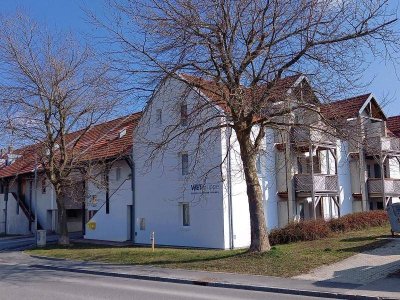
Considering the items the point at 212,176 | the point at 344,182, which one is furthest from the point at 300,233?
the point at 344,182

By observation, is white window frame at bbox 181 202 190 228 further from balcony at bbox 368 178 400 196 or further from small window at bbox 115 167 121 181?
balcony at bbox 368 178 400 196

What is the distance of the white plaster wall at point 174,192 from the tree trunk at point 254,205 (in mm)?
4925

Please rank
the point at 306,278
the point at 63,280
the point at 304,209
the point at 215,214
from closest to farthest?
the point at 306,278 → the point at 63,280 → the point at 215,214 → the point at 304,209

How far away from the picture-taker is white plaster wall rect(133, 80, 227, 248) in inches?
960

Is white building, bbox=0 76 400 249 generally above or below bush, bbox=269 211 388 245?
above

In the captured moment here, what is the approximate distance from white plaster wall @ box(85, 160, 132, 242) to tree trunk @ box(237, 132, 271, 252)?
12926 millimetres

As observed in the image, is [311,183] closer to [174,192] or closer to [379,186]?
[379,186]

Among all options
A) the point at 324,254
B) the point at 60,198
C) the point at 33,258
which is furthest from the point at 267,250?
the point at 60,198

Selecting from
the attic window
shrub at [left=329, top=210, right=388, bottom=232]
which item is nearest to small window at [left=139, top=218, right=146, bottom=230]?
the attic window

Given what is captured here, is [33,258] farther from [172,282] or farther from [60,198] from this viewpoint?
[172,282]

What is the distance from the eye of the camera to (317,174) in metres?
27.9

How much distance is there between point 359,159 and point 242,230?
465 inches

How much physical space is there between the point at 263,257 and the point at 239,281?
336 centimetres

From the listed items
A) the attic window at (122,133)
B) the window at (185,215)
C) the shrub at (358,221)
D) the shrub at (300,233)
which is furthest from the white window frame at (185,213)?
the attic window at (122,133)
